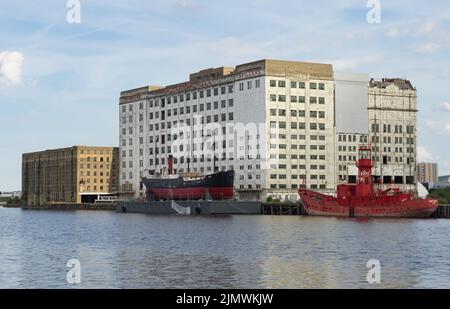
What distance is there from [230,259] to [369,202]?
85715mm

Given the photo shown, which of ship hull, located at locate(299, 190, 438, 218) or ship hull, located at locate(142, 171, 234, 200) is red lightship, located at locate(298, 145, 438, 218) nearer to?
ship hull, located at locate(299, 190, 438, 218)

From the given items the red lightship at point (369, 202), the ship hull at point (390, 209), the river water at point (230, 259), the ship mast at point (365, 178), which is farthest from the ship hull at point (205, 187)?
the river water at point (230, 259)

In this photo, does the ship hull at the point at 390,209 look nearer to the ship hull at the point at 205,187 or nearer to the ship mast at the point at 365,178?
the ship mast at the point at 365,178

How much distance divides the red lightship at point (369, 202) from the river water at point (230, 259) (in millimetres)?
42234

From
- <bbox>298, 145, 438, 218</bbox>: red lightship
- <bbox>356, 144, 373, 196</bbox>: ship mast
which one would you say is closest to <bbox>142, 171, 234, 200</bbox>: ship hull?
<bbox>298, 145, 438, 218</bbox>: red lightship

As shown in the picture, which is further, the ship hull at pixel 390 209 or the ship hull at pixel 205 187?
the ship hull at pixel 205 187

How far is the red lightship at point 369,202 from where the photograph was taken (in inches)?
5743

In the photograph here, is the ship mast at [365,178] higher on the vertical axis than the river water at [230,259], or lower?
higher

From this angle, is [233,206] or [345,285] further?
[233,206]

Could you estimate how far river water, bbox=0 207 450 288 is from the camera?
5200cm

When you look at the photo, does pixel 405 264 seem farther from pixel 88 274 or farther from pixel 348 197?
pixel 348 197
